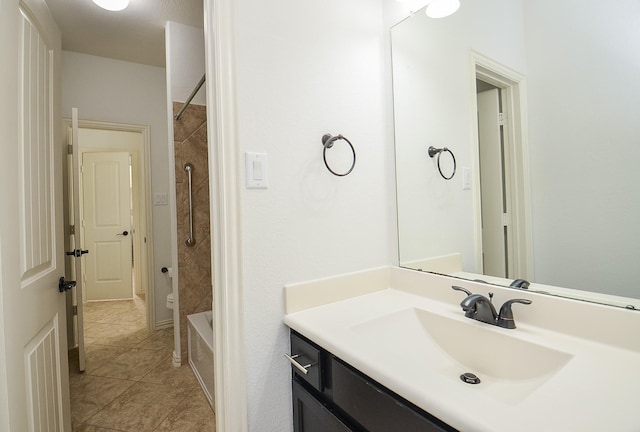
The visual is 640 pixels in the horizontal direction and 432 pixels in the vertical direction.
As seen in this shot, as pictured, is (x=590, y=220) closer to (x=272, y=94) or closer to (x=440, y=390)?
(x=440, y=390)

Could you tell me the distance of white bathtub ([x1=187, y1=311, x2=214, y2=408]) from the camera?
1.82 meters

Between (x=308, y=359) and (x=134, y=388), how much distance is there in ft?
5.98

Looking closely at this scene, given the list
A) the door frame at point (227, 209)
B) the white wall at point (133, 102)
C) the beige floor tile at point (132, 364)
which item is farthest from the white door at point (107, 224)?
the door frame at point (227, 209)

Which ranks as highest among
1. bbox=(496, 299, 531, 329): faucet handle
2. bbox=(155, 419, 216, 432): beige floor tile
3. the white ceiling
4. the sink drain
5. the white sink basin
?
the white ceiling

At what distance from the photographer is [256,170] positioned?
991 millimetres

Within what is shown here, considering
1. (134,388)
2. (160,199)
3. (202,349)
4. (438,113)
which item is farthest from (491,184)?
(160,199)

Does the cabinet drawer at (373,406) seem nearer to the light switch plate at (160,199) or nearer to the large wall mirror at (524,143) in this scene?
the large wall mirror at (524,143)

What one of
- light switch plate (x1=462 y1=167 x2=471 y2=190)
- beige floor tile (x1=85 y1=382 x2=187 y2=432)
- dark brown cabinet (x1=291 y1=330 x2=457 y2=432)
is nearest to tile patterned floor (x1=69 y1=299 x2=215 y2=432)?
beige floor tile (x1=85 y1=382 x2=187 y2=432)

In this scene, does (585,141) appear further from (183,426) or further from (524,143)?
(183,426)

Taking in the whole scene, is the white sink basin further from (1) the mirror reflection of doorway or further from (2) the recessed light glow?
(2) the recessed light glow

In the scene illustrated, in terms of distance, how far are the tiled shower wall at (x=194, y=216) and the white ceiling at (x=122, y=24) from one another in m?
0.68

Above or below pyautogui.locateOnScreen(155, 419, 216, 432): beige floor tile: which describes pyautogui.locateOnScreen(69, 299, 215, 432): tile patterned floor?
above

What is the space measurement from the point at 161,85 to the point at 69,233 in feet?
5.87

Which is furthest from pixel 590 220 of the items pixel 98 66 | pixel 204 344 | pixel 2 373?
pixel 98 66
